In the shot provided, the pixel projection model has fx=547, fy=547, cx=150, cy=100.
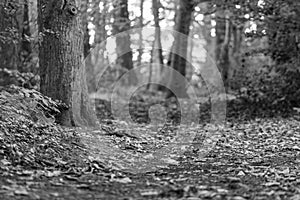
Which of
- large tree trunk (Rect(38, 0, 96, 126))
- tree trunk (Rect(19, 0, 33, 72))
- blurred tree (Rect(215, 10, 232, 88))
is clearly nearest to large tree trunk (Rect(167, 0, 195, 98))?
blurred tree (Rect(215, 10, 232, 88))

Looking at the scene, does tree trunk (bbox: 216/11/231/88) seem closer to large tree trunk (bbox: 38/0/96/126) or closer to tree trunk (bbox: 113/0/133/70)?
tree trunk (bbox: 113/0/133/70)

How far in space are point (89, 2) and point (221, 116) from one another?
473cm

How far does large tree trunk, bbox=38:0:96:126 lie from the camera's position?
27.0 ft

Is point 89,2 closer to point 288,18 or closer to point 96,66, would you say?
point 288,18

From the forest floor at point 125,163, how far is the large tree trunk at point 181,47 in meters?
8.39

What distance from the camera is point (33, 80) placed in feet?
37.9

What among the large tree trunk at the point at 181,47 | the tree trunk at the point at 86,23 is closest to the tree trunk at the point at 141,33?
the large tree trunk at the point at 181,47

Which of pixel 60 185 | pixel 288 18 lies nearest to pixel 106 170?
pixel 60 185

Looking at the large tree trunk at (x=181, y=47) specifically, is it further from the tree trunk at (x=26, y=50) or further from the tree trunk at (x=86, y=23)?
the tree trunk at (x=26, y=50)

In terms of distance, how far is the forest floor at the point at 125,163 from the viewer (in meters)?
4.92

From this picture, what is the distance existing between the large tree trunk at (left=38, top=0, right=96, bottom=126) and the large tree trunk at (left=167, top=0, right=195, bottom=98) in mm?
9743

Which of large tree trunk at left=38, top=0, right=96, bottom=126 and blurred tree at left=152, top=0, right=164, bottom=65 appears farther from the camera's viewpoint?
blurred tree at left=152, top=0, right=164, bottom=65

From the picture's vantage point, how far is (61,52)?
328 inches

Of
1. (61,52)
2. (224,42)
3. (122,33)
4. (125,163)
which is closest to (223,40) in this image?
(224,42)
